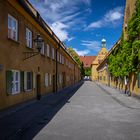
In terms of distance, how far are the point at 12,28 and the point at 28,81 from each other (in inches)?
179

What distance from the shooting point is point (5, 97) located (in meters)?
13.3

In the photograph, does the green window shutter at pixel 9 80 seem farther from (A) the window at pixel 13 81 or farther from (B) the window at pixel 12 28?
(B) the window at pixel 12 28

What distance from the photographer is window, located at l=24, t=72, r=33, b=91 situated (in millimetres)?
17141

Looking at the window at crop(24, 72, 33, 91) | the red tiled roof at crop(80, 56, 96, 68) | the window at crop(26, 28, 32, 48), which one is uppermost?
the red tiled roof at crop(80, 56, 96, 68)

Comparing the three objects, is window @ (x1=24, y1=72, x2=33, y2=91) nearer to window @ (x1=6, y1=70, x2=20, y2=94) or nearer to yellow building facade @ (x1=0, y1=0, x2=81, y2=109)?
yellow building facade @ (x1=0, y1=0, x2=81, y2=109)

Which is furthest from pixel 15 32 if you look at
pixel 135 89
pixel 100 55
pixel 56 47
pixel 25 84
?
pixel 100 55

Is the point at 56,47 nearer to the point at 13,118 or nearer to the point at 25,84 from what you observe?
the point at 25,84

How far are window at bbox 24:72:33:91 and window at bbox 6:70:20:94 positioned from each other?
1340mm

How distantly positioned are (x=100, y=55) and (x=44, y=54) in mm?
86554

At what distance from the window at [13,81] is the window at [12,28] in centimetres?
181

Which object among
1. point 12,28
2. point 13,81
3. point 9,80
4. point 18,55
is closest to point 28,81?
point 18,55

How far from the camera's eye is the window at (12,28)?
14.2m

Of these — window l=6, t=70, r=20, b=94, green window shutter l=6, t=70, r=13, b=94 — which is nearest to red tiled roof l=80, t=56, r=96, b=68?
window l=6, t=70, r=20, b=94

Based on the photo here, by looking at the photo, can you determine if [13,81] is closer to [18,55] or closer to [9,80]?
[9,80]
